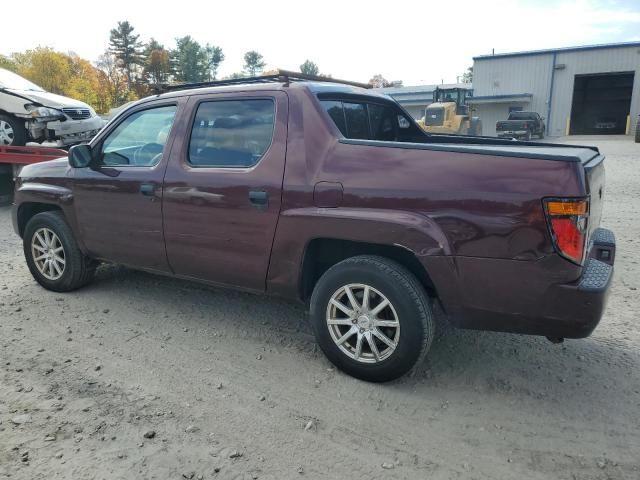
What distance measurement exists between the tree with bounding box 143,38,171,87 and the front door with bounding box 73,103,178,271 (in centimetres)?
6924

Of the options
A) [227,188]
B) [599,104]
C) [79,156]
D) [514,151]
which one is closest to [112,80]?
[599,104]

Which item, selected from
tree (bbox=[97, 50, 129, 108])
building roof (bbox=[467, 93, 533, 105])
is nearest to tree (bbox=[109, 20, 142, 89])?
tree (bbox=[97, 50, 129, 108])

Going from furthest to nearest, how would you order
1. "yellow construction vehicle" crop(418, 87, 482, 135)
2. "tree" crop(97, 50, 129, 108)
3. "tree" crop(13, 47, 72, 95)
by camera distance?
1. "tree" crop(97, 50, 129, 108)
2. "tree" crop(13, 47, 72, 95)
3. "yellow construction vehicle" crop(418, 87, 482, 135)

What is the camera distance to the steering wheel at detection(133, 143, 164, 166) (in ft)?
13.4

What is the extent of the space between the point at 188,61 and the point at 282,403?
7383 cm

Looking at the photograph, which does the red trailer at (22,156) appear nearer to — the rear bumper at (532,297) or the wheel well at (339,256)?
the wheel well at (339,256)

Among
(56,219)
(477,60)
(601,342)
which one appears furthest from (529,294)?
(477,60)

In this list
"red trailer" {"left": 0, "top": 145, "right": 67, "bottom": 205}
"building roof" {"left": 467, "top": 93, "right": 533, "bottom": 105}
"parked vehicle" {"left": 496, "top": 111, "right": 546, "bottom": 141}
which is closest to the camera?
"red trailer" {"left": 0, "top": 145, "right": 67, "bottom": 205}

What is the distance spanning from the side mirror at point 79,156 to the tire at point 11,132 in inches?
266

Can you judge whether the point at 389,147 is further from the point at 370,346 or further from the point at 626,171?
the point at 626,171

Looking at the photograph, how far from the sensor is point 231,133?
3.76 meters

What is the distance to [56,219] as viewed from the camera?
476cm

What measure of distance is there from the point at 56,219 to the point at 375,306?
327 cm

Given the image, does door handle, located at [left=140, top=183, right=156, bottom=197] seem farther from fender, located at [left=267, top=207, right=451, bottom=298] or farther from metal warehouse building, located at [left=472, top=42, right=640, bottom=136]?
metal warehouse building, located at [left=472, top=42, right=640, bottom=136]
